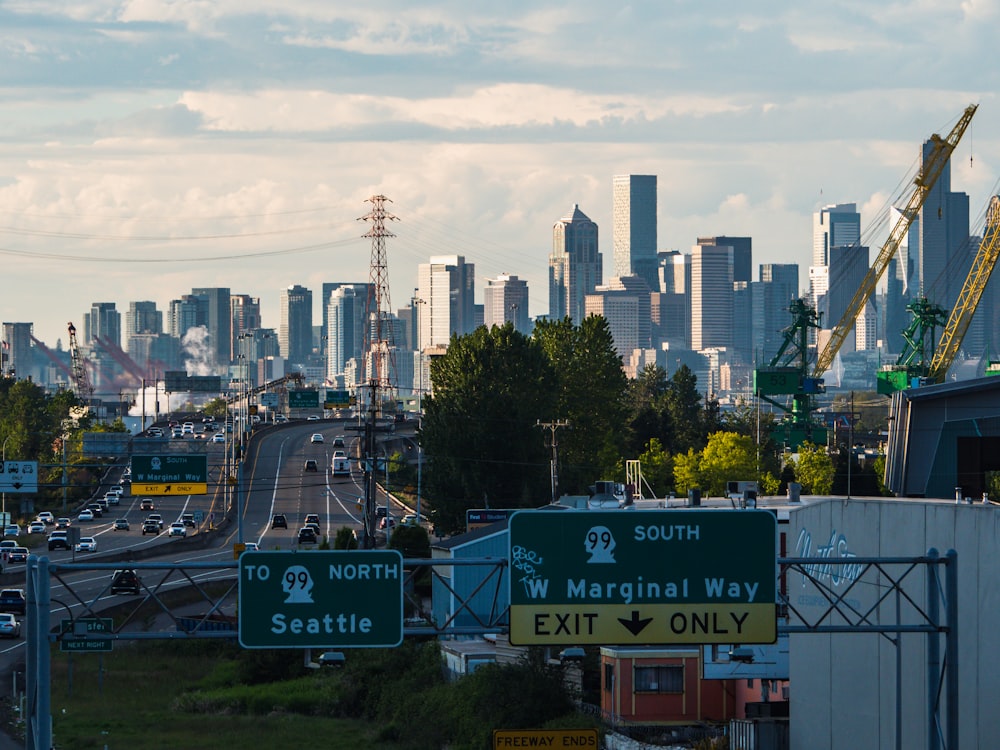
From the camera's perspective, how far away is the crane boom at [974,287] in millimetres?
131375

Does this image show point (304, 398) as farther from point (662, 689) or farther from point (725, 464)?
point (662, 689)

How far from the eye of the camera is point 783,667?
4684cm

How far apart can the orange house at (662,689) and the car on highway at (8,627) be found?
32.4 metres

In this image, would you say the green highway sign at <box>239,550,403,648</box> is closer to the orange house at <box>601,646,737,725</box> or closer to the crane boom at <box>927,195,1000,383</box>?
the orange house at <box>601,646,737,725</box>

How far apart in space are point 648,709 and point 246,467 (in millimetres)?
94766

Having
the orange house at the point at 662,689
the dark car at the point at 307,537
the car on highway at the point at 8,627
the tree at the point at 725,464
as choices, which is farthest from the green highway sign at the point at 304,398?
the orange house at the point at 662,689

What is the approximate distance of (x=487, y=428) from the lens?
10238cm

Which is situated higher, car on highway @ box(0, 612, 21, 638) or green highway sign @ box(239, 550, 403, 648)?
green highway sign @ box(239, 550, 403, 648)

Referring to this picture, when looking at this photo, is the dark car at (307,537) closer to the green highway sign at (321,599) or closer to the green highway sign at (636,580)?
the green highway sign at (321,599)

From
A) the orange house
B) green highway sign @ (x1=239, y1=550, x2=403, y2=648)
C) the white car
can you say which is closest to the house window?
the orange house

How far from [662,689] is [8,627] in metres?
34.3

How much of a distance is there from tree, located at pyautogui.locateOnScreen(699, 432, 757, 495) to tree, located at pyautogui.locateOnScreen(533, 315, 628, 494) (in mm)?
8467

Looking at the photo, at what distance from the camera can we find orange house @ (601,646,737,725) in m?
48.8

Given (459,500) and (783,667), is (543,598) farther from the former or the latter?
(459,500)
